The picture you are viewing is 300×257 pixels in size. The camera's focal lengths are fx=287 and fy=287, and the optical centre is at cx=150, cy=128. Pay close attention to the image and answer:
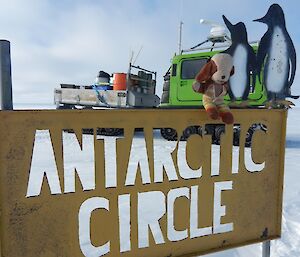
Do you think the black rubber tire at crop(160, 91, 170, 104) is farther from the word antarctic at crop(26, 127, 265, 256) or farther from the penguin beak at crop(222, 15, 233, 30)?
the penguin beak at crop(222, 15, 233, 30)

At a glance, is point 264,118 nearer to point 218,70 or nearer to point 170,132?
point 218,70

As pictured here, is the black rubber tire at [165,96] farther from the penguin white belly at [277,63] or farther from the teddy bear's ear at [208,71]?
the teddy bear's ear at [208,71]

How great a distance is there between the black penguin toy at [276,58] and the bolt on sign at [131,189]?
0.54 feet

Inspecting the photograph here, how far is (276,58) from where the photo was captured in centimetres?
184

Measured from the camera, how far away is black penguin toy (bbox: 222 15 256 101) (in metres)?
1.73

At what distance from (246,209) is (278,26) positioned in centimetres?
116

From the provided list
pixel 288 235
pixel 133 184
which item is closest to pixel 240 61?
pixel 133 184

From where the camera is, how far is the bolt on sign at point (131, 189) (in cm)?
126

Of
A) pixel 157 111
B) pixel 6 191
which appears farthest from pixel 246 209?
pixel 6 191

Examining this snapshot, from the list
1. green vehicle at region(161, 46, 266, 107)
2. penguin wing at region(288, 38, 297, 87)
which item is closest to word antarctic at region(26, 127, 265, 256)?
penguin wing at region(288, 38, 297, 87)

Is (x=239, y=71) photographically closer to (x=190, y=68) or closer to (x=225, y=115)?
(x=225, y=115)

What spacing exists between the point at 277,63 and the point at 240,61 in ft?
0.93

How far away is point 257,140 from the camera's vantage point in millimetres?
1790

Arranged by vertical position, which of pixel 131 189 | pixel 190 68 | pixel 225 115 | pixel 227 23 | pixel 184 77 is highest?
pixel 190 68
